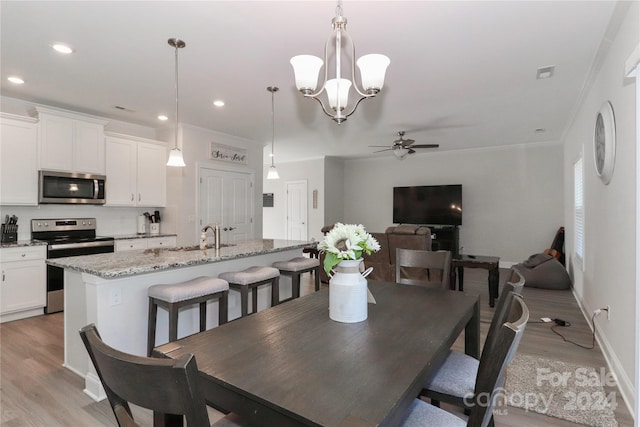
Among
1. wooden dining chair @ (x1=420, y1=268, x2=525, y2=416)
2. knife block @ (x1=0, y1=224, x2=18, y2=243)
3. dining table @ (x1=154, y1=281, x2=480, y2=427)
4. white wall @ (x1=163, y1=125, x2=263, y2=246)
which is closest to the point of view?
dining table @ (x1=154, y1=281, x2=480, y2=427)

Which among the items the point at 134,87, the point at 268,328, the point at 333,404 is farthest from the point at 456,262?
the point at 134,87

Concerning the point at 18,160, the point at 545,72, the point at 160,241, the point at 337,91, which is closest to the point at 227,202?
the point at 160,241

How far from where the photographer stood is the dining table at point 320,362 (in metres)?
0.90

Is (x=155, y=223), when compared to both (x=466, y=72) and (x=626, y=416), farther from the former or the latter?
(x=626, y=416)

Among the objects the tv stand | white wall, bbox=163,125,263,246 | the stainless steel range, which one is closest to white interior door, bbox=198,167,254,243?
white wall, bbox=163,125,263,246

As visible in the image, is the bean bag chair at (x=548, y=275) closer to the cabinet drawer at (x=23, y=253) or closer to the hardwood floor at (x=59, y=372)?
the hardwood floor at (x=59, y=372)

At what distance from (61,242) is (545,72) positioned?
5813 millimetres

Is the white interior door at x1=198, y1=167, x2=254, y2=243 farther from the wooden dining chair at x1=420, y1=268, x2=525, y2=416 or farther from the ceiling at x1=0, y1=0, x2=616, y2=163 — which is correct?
the wooden dining chair at x1=420, y1=268, x2=525, y2=416

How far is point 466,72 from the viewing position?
11.0 ft

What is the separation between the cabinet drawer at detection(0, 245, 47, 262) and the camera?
3723 millimetres

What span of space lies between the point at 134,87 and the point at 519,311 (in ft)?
13.9

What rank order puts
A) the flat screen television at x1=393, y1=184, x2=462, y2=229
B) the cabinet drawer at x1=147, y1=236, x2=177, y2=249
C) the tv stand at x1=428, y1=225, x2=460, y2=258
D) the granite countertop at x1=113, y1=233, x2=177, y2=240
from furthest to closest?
the flat screen television at x1=393, y1=184, x2=462, y2=229 < the tv stand at x1=428, y1=225, x2=460, y2=258 < the cabinet drawer at x1=147, y1=236, x2=177, y2=249 < the granite countertop at x1=113, y1=233, x2=177, y2=240

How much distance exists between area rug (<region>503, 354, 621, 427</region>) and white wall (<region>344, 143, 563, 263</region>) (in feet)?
16.2

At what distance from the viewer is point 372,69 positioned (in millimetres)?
2074
